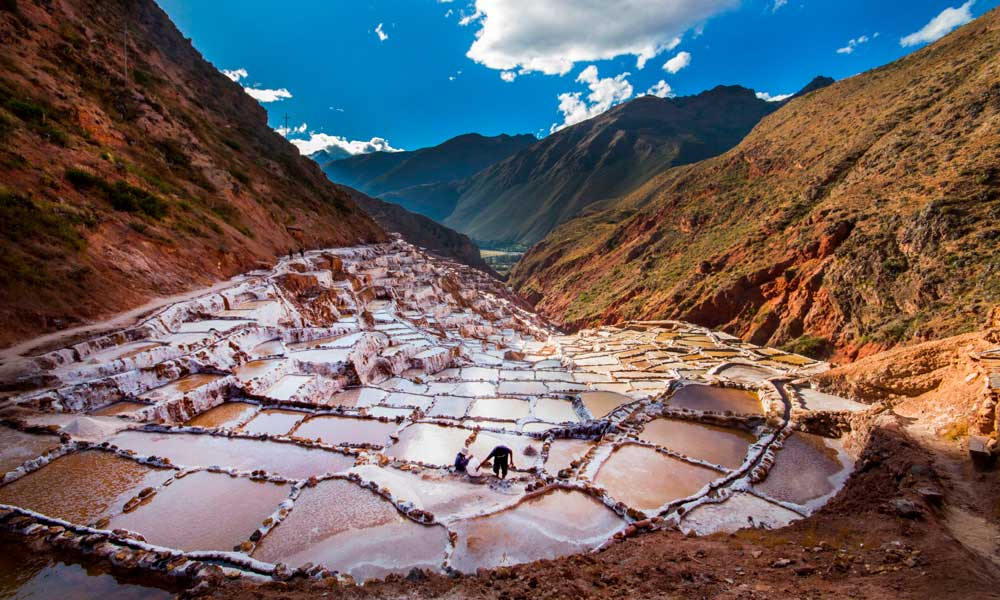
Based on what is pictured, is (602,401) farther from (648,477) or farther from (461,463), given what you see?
(461,463)

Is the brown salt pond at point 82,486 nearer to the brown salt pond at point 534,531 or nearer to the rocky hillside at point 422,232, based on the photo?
the brown salt pond at point 534,531

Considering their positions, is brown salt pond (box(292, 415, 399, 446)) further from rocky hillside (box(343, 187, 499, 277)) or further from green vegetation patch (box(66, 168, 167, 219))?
rocky hillside (box(343, 187, 499, 277))

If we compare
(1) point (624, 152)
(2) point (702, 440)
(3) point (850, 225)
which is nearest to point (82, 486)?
(2) point (702, 440)

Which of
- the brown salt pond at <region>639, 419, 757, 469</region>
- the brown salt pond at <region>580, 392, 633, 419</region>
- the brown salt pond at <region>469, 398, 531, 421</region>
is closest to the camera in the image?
the brown salt pond at <region>639, 419, 757, 469</region>

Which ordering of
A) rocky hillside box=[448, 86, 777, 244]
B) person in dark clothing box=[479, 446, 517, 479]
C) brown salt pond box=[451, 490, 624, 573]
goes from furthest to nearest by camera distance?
rocky hillside box=[448, 86, 777, 244] → person in dark clothing box=[479, 446, 517, 479] → brown salt pond box=[451, 490, 624, 573]

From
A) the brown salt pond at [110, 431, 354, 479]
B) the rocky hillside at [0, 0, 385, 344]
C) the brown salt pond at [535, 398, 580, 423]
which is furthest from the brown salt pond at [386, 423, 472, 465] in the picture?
the rocky hillside at [0, 0, 385, 344]

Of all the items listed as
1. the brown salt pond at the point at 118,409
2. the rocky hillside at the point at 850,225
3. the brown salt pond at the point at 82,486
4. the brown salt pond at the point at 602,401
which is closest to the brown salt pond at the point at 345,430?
the brown salt pond at the point at 82,486

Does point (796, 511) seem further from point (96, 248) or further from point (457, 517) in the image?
point (96, 248)

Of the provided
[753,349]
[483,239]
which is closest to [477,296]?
[753,349]
